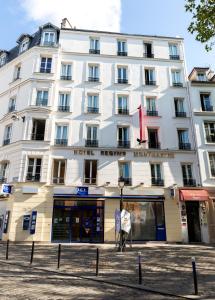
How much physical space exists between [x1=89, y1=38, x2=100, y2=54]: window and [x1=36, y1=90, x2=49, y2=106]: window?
6.51 metres

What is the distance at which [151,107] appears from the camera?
22797 mm

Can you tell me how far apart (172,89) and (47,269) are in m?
19.2

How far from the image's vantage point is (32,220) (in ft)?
60.3

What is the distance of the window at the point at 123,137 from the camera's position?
21.1m

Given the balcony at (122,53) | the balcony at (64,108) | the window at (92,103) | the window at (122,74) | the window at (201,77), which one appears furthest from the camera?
the window at (201,77)

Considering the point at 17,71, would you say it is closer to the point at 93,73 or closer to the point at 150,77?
the point at 93,73

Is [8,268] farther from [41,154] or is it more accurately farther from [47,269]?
[41,154]

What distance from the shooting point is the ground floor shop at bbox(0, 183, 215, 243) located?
1853 cm

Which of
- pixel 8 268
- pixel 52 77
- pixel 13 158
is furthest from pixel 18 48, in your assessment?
pixel 8 268

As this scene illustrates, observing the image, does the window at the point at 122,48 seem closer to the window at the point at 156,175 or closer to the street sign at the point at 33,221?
the window at the point at 156,175

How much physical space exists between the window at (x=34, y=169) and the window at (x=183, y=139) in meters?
11.9

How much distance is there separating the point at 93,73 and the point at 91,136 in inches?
257

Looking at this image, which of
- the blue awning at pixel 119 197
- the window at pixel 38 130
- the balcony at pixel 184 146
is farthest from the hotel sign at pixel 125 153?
the blue awning at pixel 119 197

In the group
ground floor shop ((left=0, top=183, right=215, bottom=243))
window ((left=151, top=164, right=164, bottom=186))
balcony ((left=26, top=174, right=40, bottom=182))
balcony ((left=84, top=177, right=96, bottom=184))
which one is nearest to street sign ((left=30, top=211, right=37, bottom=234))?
ground floor shop ((left=0, top=183, right=215, bottom=243))
